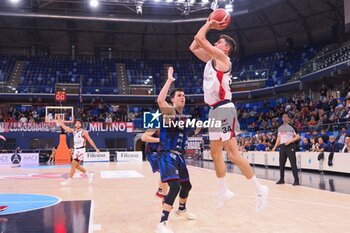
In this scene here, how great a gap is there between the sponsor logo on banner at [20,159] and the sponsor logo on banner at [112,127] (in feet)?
16.7

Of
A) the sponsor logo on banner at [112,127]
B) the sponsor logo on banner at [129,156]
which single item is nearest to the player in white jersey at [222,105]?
the sponsor logo on banner at [129,156]

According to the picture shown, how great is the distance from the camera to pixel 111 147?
29.6m

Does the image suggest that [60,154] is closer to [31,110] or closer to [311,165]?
[31,110]

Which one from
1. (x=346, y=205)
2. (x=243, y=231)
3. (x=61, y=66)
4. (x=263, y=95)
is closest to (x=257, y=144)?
(x=263, y=95)

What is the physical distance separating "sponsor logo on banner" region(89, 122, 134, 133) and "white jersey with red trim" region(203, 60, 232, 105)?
2534cm

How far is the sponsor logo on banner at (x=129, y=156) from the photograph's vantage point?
2691 cm

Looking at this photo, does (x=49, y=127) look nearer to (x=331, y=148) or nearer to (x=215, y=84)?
(x=331, y=148)

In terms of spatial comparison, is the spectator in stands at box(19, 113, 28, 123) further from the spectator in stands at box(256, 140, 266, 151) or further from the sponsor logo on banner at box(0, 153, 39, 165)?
the spectator in stands at box(256, 140, 266, 151)

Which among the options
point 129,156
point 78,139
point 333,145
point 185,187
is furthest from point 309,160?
point 129,156

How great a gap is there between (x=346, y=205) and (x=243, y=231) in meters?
2.98

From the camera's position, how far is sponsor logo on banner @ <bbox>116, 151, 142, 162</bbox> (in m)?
26.9

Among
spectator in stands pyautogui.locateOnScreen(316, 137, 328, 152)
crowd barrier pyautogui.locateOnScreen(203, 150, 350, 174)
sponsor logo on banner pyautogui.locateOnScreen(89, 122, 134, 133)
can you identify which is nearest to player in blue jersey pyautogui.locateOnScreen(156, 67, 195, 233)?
crowd barrier pyautogui.locateOnScreen(203, 150, 350, 174)

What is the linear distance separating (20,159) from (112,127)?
7282 millimetres

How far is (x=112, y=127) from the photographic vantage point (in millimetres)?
29641
